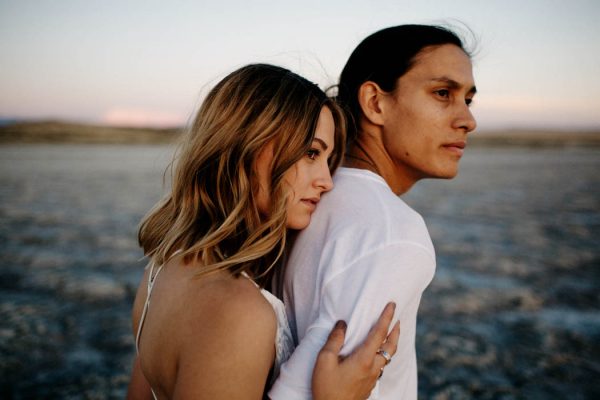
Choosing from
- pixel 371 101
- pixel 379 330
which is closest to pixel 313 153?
pixel 371 101

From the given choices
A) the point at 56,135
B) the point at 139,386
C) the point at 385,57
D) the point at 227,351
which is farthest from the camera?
the point at 56,135

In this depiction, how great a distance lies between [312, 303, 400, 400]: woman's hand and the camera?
5.30 feet

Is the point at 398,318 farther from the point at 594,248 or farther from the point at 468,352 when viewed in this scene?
the point at 594,248

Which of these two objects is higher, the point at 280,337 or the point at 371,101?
the point at 371,101

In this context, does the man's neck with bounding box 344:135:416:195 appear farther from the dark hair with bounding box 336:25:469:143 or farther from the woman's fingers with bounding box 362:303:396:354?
the woman's fingers with bounding box 362:303:396:354

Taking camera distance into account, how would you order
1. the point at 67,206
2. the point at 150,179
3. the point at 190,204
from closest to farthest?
the point at 190,204, the point at 67,206, the point at 150,179

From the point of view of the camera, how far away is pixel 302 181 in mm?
2133

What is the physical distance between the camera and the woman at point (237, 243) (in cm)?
157

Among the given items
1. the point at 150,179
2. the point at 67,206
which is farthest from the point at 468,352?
the point at 150,179

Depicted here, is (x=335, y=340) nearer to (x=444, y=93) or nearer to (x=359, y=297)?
(x=359, y=297)

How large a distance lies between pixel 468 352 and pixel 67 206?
32.8ft

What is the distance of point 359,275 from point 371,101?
129 centimetres

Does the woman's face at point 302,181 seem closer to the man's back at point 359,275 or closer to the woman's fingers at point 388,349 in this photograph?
the man's back at point 359,275

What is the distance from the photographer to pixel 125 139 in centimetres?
4722
